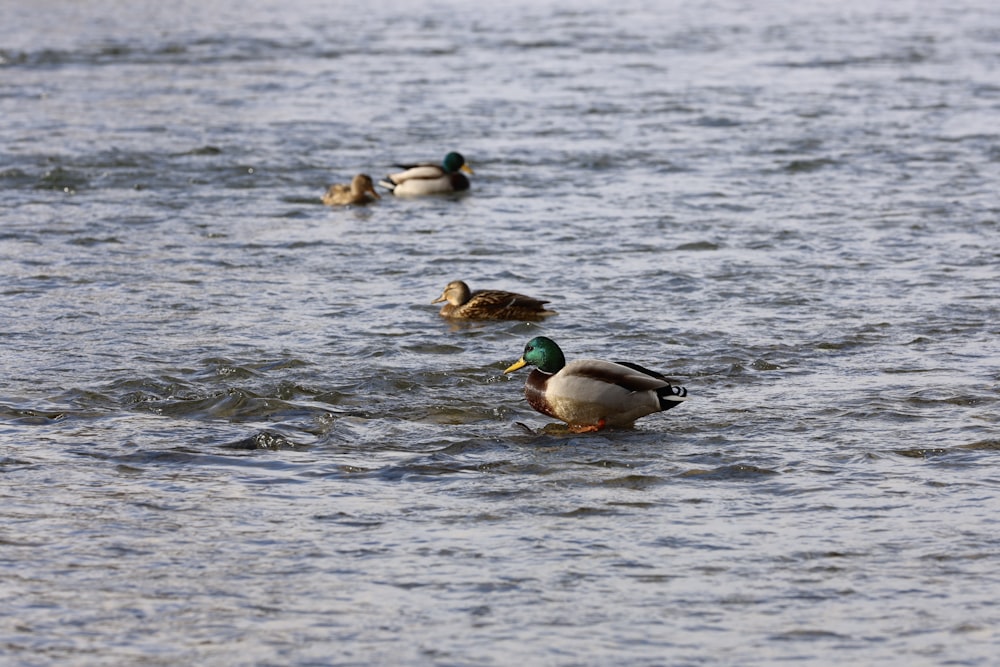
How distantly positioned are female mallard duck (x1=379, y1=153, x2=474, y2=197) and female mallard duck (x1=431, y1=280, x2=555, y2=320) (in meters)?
6.06

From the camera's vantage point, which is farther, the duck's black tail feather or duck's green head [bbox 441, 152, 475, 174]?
duck's green head [bbox 441, 152, 475, 174]

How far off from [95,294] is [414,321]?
2723 mm

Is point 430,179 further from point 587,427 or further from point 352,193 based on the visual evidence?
point 587,427

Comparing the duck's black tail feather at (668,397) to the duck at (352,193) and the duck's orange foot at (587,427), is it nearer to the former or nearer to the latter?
the duck's orange foot at (587,427)

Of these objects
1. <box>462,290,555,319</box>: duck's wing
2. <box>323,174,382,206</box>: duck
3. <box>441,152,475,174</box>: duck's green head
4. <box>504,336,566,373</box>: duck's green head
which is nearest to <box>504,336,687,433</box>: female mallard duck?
<box>504,336,566,373</box>: duck's green head

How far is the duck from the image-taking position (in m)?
17.4

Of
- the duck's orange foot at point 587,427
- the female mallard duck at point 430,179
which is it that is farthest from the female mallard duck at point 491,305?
the female mallard duck at point 430,179

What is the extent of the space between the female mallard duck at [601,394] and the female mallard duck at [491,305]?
2950 mm

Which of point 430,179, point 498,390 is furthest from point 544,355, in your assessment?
point 430,179

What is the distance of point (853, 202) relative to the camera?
1703 cm

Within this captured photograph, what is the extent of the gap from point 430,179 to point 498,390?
8421 mm

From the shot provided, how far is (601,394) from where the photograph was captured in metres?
9.13

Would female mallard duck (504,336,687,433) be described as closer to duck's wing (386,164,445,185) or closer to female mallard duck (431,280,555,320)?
female mallard duck (431,280,555,320)

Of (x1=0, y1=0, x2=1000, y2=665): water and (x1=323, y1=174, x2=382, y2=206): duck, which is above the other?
(x1=323, y1=174, x2=382, y2=206): duck
